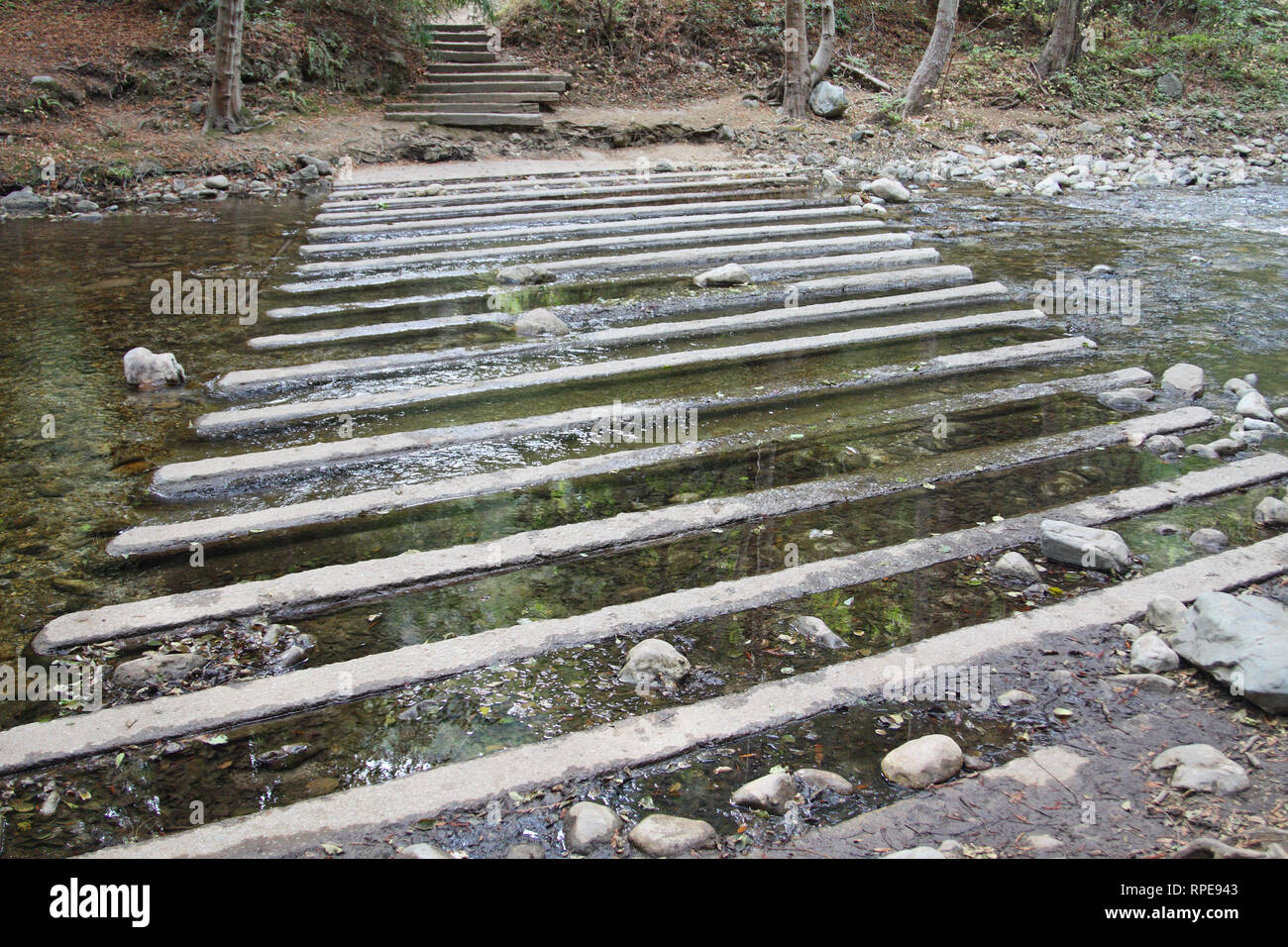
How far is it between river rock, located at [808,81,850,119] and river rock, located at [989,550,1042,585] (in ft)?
37.1

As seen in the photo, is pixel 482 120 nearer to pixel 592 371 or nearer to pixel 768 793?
pixel 592 371

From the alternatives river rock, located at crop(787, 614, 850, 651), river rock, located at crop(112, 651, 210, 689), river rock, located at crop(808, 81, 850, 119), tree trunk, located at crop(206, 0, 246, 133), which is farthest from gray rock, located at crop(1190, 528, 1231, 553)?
river rock, located at crop(808, 81, 850, 119)

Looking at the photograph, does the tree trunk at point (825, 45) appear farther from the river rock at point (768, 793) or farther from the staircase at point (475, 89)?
the river rock at point (768, 793)

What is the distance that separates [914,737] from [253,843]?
1502mm

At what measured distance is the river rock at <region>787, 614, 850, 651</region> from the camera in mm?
2510

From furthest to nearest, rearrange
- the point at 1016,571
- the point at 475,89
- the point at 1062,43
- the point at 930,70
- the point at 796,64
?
the point at 1062,43
the point at 930,70
the point at 796,64
the point at 475,89
the point at 1016,571

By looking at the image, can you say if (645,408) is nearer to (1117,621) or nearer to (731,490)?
(731,490)

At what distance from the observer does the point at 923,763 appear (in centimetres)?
198

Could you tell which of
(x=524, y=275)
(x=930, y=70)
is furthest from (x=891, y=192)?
(x=930, y=70)

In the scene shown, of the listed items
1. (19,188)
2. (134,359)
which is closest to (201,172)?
(19,188)

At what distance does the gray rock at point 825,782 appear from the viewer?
1965 mm

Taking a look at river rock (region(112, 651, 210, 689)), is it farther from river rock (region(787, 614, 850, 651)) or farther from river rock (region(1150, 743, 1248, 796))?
river rock (region(1150, 743, 1248, 796))

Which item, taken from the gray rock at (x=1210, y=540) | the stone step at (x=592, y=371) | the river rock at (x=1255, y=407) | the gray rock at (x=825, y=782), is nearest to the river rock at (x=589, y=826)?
the gray rock at (x=825, y=782)

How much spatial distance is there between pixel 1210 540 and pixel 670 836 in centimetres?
228
